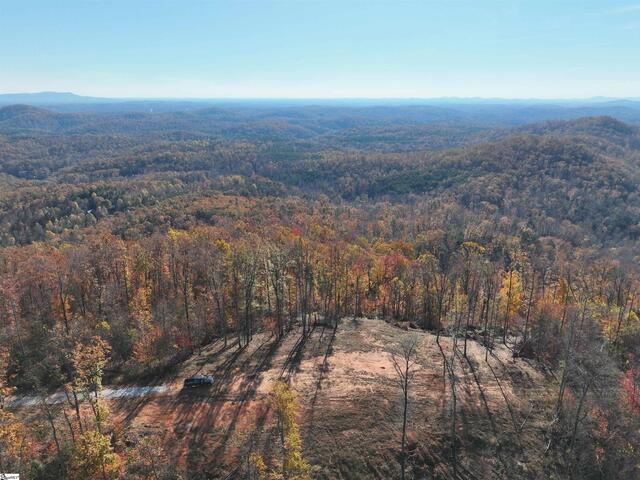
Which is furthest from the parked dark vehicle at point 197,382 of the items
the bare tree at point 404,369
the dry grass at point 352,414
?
the bare tree at point 404,369

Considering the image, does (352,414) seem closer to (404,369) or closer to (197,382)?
(404,369)

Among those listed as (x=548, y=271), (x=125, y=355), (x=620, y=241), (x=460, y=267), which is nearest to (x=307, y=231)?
(x=460, y=267)

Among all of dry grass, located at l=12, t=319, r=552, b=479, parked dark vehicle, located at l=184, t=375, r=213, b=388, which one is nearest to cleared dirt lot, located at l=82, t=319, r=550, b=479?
dry grass, located at l=12, t=319, r=552, b=479

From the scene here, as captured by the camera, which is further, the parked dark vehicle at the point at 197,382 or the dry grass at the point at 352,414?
the parked dark vehicle at the point at 197,382

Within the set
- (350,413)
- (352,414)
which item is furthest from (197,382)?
(352,414)

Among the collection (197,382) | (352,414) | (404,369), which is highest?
(197,382)

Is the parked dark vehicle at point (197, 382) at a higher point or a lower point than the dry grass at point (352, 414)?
higher

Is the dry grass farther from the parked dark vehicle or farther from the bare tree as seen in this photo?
the parked dark vehicle

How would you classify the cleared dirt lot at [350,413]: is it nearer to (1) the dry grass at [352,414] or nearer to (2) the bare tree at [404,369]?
(1) the dry grass at [352,414]

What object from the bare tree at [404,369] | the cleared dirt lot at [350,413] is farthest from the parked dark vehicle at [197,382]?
the bare tree at [404,369]

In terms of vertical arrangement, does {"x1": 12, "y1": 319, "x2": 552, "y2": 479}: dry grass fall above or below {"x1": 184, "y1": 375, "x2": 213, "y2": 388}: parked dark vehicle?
below

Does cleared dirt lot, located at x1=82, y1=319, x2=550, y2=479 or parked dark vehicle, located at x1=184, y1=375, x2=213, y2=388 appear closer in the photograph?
cleared dirt lot, located at x1=82, y1=319, x2=550, y2=479

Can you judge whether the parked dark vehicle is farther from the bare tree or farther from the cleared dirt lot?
the bare tree
